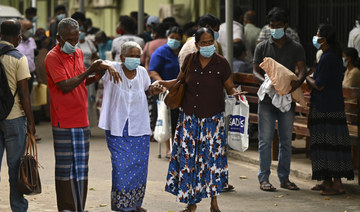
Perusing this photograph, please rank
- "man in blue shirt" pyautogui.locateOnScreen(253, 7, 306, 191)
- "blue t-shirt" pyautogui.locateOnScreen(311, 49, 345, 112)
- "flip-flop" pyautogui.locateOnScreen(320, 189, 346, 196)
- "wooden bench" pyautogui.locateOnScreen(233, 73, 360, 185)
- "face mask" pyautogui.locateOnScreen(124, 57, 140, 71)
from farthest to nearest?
"wooden bench" pyautogui.locateOnScreen(233, 73, 360, 185), "man in blue shirt" pyautogui.locateOnScreen(253, 7, 306, 191), "flip-flop" pyautogui.locateOnScreen(320, 189, 346, 196), "blue t-shirt" pyautogui.locateOnScreen(311, 49, 345, 112), "face mask" pyautogui.locateOnScreen(124, 57, 140, 71)

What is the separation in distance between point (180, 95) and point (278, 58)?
5.47 ft

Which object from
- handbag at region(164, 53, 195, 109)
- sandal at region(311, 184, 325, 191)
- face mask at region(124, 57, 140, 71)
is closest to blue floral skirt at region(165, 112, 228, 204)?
handbag at region(164, 53, 195, 109)

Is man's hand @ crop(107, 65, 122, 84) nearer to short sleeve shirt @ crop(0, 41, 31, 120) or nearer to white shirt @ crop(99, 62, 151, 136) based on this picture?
white shirt @ crop(99, 62, 151, 136)

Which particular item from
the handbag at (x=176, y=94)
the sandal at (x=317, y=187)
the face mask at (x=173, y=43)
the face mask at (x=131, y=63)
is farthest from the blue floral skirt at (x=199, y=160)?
the face mask at (x=173, y=43)

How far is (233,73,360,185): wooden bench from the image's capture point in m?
9.69

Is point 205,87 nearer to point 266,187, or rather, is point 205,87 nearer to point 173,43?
point 266,187

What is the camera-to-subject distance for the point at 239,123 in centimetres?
884

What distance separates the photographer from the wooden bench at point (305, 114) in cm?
969

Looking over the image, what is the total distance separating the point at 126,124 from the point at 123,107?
16 cm

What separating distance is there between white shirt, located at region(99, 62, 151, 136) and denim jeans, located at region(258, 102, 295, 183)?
1.91 metres

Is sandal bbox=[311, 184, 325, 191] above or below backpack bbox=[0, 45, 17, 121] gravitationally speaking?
below

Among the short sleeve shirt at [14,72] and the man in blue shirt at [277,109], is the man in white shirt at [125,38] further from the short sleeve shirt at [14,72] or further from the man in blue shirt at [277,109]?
the short sleeve shirt at [14,72]

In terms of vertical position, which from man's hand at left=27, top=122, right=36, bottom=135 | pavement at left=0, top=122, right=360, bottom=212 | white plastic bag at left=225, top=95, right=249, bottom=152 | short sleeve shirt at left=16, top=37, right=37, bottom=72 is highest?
short sleeve shirt at left=16, top=37, right=37, bottom=72

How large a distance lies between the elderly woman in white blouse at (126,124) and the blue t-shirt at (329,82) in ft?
6.89
